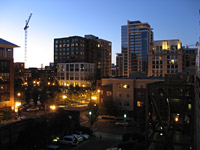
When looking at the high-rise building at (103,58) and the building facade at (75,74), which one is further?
the high-rise building at (103,58)

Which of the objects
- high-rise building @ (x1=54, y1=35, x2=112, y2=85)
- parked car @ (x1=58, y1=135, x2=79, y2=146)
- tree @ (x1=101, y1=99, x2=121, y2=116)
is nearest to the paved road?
parked car @ (x1=58, y1=135, x2=79, y2=146)

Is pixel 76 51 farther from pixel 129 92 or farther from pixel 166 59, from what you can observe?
pixel 129 92

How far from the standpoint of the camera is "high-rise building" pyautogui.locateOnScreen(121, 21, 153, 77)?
156125mm

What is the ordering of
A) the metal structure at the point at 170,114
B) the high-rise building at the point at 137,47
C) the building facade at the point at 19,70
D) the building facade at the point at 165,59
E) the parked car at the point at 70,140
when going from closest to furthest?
the metal structure at the point at 170,114
the parked car at the point at 70,140
the building facade at the point at 165,59
the building facade at the point at 19,70
the high-rise building at the point at 137,47

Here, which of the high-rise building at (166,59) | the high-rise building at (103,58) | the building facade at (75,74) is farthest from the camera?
the high-rise building at (103,58)

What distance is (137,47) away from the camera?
157500mm

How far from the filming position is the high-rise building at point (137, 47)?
512 ft

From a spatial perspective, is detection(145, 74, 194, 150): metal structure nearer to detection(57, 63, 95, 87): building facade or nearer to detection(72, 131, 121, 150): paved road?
detection(72, 131, 121, 150): paved road

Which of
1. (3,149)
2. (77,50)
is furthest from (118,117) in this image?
(77,50)

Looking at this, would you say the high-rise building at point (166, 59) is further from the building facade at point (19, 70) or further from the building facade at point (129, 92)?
the building facade at point (19, 70)

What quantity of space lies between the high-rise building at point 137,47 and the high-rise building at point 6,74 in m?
115

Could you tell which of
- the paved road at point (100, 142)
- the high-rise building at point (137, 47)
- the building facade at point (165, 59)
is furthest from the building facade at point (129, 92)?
the high-rise building at point (137, 47)

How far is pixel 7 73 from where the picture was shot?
49.6 m

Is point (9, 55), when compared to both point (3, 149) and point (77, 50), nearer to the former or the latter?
point (3, 149)
